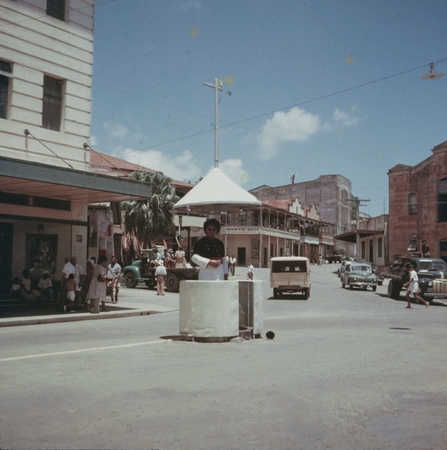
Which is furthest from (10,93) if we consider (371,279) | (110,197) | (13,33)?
(371,279)

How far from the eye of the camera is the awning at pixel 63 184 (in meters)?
13.6

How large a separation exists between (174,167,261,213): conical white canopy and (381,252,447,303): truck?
40.7ft

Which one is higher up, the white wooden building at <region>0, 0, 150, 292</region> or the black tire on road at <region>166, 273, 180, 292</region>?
the white wooden building at <region>0, 0, 150, 292</region>

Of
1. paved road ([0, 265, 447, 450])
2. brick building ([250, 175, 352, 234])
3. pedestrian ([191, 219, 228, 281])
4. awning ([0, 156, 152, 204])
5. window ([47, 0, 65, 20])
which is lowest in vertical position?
paved road ([0, 265, 447, 450])

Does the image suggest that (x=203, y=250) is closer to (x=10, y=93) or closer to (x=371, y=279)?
(x=10, y=93)

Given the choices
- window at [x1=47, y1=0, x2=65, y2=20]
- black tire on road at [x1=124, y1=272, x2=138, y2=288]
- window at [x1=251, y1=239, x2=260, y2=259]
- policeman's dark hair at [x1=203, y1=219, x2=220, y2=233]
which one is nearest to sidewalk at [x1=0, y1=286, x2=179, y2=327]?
policeman's dark hair at [x1=203, y1=219, x2=220, y2=233]

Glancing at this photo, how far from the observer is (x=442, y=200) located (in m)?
43.0

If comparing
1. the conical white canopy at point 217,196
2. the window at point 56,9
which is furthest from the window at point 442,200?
the conical white canopy at point 217,196

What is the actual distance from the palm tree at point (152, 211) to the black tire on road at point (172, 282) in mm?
12870

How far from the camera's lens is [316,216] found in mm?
86250

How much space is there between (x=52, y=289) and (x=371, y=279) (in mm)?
19611

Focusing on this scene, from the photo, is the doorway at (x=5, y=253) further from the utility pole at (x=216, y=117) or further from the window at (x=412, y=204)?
the window at (x=412, y=204)

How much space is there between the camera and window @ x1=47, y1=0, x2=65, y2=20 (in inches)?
711

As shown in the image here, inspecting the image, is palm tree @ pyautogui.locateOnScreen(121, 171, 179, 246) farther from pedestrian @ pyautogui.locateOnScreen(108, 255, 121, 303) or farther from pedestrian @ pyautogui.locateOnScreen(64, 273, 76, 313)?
pedestrian @ pyautogui.locateOnScreen(64, 273, 76, 313)
